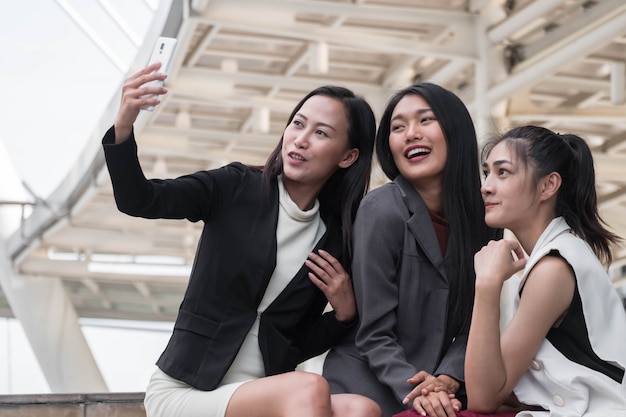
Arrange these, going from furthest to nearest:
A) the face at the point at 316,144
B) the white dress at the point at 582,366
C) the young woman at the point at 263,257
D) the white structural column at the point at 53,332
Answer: the white structural column at the point at 53,332
the face at the point at 316,144
the young woman at the point at 263,257
the white dress at the point at 582,366

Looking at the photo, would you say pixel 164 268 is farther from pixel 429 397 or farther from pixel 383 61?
pixel 429 397

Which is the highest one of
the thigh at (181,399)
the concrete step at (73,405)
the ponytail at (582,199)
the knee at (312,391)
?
the ponytail at (582,199)

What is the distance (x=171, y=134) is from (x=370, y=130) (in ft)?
53.9

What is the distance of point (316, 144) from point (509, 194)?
59 cm

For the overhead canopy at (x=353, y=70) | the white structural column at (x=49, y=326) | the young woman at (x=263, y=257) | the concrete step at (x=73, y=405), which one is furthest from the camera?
the white structural column at (x=49, y=326)

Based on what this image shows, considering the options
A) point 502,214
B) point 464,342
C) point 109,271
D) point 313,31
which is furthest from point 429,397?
point 109,271

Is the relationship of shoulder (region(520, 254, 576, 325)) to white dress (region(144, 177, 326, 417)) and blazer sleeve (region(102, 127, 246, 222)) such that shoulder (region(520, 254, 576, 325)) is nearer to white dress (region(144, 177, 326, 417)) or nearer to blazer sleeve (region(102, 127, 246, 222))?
white dress (region(144, 177, 326, 417))

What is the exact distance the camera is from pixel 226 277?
2.92 meters

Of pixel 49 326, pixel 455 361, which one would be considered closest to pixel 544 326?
pixel 455 361

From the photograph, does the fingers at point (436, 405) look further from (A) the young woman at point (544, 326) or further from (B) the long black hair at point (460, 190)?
(B) the long black hair at point (460, 190)

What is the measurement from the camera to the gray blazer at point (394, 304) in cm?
284

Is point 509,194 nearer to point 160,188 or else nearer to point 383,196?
point 383,196

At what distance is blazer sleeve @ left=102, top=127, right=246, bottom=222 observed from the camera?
2.78 meters

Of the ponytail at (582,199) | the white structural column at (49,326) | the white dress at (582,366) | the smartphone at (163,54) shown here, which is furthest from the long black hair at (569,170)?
the white structural column at (49,326)
